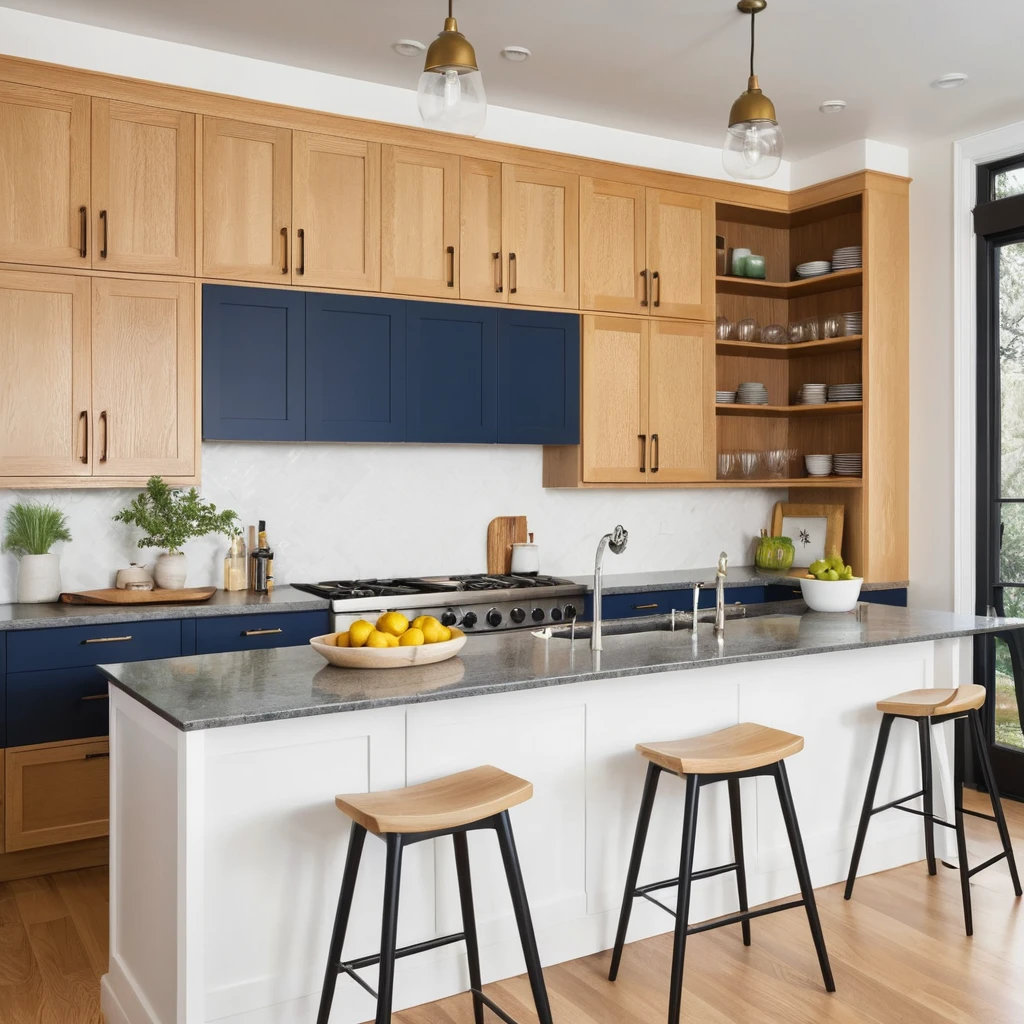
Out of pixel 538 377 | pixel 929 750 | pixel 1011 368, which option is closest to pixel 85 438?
pixel 538 377

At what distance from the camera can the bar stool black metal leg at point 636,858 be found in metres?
2.80

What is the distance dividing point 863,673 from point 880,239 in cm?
259

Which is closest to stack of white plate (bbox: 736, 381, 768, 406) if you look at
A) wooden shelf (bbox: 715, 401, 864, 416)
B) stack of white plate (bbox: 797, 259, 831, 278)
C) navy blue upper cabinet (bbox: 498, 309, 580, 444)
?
wooden shelf (bbox: 715, 401, 864, 416)

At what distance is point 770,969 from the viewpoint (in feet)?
9.53

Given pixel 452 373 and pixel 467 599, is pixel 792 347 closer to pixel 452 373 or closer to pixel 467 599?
pixel 452 373

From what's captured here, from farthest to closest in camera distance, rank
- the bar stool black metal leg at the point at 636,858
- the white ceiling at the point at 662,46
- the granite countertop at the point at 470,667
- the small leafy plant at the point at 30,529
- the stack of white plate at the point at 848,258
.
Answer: the stack of white plate at the point at 848,258, the small leafy plant at the point at 30,529, the white ceiling at the point at 662,46, the bar stool black metal leg at the point at 636,858, the granite countertop at the point at 470,667

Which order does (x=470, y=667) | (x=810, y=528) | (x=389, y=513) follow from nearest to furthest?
(x=470, y=667) → (x=389, y=513) → (x=810, y=528)

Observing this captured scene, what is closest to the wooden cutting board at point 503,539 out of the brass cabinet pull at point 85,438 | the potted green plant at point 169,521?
the potted green plant at point 169,521

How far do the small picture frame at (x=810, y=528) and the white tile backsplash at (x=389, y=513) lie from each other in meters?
0.37

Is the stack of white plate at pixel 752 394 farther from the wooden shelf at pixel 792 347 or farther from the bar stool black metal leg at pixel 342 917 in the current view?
the bar stool black metal leg at pixel 342 917

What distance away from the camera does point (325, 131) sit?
14.0ft

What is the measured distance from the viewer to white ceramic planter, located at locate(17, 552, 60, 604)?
3.91 metres

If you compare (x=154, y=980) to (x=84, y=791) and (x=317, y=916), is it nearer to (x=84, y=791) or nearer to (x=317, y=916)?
(x=317, y=916)

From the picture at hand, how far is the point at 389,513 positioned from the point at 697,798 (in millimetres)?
2487
